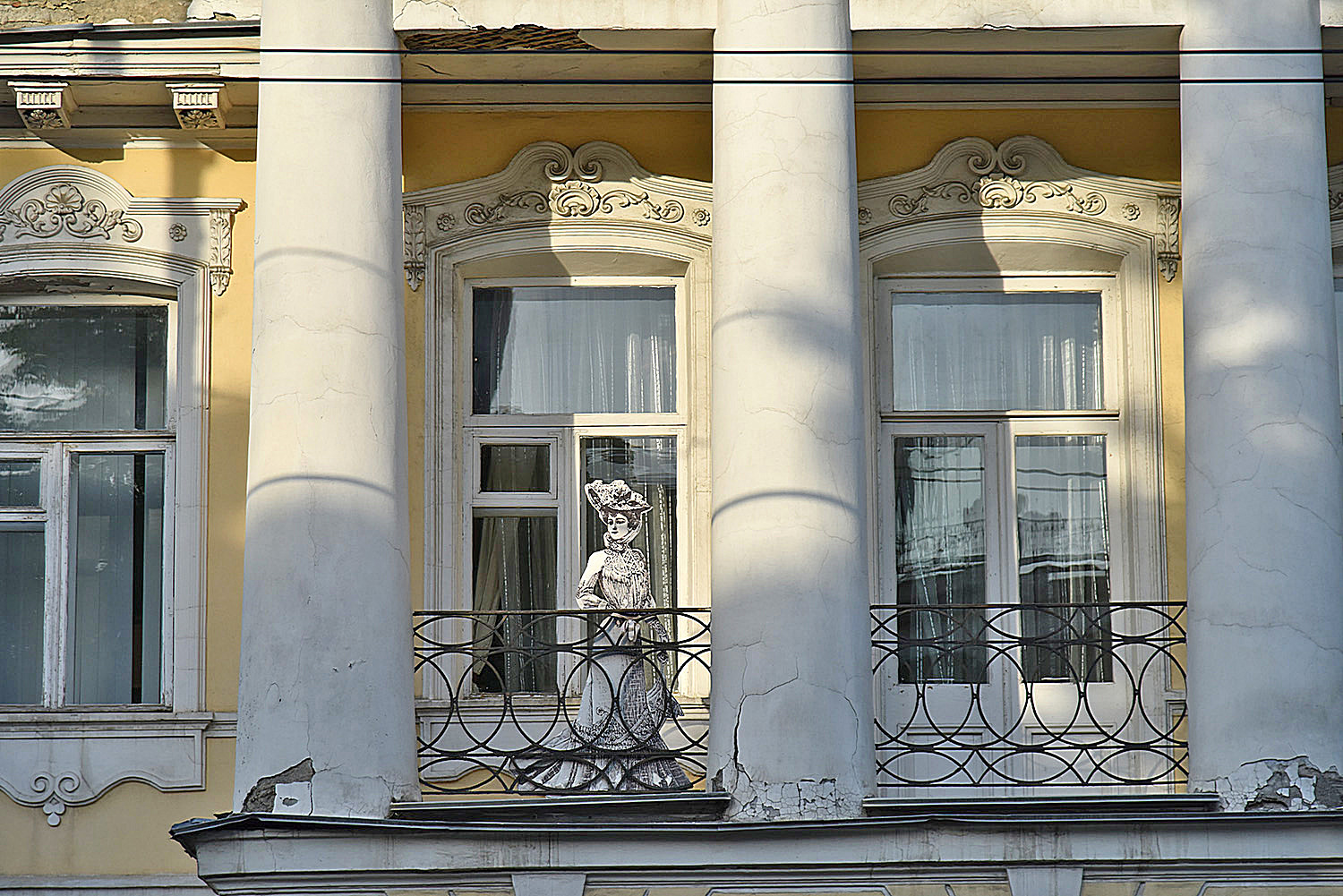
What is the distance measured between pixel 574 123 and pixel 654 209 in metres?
0.71

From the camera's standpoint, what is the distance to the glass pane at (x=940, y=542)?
1004cm

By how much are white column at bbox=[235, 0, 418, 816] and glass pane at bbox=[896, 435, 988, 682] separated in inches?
134

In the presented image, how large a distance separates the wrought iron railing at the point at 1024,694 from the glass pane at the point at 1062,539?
0.02m

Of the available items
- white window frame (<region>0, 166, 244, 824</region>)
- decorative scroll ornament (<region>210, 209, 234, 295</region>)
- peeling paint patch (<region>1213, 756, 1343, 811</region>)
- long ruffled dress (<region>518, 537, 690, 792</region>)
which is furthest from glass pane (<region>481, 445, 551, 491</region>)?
peeling paint patch (<region>1213, 756, 1343, 811</region>)

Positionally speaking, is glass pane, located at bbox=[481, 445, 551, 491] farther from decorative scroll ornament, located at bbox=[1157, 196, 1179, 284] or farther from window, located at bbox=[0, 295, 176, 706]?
decorative scroll ornament, located at bbox=[1157, 196, 1179, 284]

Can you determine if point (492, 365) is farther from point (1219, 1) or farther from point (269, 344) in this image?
point (1219, 1)

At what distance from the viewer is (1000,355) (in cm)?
1032

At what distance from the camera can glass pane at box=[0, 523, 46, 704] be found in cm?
978

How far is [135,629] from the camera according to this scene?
32.2 feet

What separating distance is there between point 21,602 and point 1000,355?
586 cm

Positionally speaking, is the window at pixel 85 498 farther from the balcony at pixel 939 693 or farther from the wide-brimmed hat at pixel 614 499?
the wide-brimmed hat at pixel 614 499

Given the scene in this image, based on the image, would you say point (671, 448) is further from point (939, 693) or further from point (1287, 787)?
point (1287, 787)

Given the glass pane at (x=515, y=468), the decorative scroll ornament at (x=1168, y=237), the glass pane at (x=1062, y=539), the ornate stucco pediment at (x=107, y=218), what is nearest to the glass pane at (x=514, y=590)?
the glass pane at (x=515, y=468)

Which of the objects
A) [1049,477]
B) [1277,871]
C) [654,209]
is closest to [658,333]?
[654,209]
